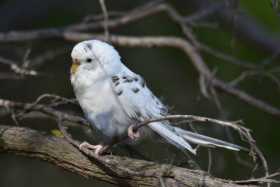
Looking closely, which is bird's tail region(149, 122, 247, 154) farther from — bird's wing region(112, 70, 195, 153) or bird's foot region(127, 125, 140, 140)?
bird's foot region(127, 125, 140, 140)

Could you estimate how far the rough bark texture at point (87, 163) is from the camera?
3.34 metres

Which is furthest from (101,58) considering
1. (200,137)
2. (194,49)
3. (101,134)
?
(194,49)

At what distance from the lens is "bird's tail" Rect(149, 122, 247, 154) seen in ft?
11.9

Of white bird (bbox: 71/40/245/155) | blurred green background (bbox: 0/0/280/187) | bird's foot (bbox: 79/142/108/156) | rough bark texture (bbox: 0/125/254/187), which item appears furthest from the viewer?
blurred green background (bbox: 0/0/280/187)

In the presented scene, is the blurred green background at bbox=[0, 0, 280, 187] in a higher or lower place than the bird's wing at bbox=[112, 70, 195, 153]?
higher

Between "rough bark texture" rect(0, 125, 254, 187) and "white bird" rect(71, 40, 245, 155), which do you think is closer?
"rough bark texture" rect(0, 125, 254, 187)

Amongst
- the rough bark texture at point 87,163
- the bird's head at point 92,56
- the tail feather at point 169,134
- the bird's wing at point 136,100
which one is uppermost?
the bird's head at point 92,56

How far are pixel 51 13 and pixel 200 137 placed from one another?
2.98 meters

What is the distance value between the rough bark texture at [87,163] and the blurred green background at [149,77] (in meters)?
1.90

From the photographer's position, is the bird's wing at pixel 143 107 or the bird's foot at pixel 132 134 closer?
the bird's foot at pixel 132 134

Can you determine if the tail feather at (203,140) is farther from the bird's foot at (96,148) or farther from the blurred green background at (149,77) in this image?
the blurred green background at (149,77)

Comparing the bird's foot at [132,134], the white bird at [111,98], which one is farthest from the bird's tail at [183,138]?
the bird's foot at [132,134]

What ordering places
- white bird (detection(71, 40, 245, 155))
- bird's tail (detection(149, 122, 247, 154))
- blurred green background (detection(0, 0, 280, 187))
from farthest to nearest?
blurred green background (detection(0, 0, 280, 187)), white bird (detection(71, 40, 245, 155)), bird's tail (detection(149, 122, 247, 154))

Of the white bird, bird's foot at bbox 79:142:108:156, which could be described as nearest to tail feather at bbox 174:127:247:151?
the white bird
